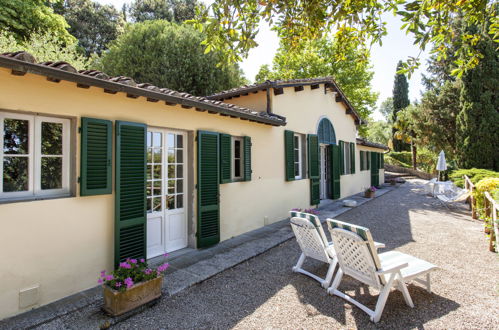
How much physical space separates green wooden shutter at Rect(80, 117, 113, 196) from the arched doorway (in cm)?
864

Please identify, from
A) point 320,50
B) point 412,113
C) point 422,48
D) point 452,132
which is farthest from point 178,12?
point 422,48

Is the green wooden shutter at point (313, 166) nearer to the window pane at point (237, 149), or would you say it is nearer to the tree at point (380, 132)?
the window pane at point (237, 149)

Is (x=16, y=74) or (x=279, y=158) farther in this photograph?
(x=279, y=158)

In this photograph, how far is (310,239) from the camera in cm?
434

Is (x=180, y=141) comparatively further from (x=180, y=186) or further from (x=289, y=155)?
(x=289, y=155)

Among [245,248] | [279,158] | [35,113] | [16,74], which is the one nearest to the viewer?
[16,74]

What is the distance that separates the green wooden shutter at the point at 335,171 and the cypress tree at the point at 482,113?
11.1m

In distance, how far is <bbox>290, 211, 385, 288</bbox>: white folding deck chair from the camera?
4134 mm

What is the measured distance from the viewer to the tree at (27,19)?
551 inches

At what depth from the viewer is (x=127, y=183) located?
4.21 metres

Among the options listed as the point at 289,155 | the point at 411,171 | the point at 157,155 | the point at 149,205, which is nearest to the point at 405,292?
the point at 149,205

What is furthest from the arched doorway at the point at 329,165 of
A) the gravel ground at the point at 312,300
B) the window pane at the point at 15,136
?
the window pane at the point at 15,136

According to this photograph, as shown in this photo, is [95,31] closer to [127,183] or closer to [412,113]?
[127,183]

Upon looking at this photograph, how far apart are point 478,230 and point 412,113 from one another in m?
17.8
